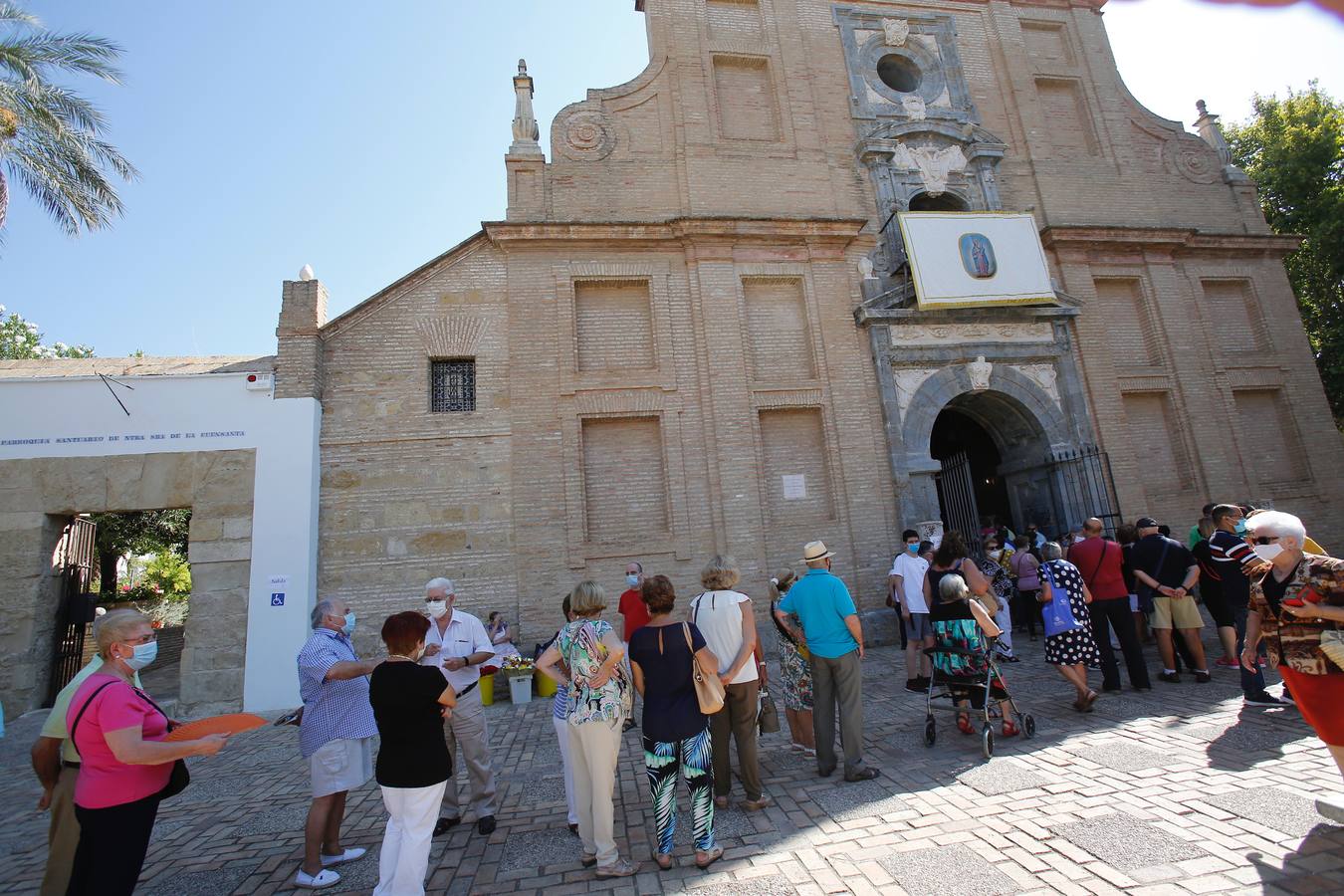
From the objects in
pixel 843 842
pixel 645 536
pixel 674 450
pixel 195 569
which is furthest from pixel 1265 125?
pixel 195 569

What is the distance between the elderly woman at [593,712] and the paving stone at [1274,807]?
3.69 m

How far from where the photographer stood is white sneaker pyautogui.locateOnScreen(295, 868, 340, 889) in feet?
12.8

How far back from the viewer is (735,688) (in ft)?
15.2

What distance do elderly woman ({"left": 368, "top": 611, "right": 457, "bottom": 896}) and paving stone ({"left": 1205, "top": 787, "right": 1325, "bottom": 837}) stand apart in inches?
186

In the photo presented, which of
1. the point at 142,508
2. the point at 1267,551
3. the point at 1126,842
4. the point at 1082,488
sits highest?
the point at 142,508

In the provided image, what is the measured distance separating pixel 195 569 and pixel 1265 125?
2721 cm

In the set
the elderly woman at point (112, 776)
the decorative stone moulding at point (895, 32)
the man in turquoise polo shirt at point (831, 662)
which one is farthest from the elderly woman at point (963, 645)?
the decorative stone moulding at point (895, 32)

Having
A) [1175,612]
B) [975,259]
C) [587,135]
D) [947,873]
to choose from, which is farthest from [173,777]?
[975,259]

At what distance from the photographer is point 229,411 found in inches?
392

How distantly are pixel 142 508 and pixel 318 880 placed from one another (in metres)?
8.44

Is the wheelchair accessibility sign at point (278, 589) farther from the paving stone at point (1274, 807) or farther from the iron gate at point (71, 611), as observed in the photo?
the paving stone at point (1274, 807)

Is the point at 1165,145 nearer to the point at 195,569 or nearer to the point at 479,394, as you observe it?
the point at 479,394

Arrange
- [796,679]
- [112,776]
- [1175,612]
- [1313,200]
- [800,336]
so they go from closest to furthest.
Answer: [112,776] → [796,679] → [1175,612] → [800,336] → [1313,200]

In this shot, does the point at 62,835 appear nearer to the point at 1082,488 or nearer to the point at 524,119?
the point at 524,119
